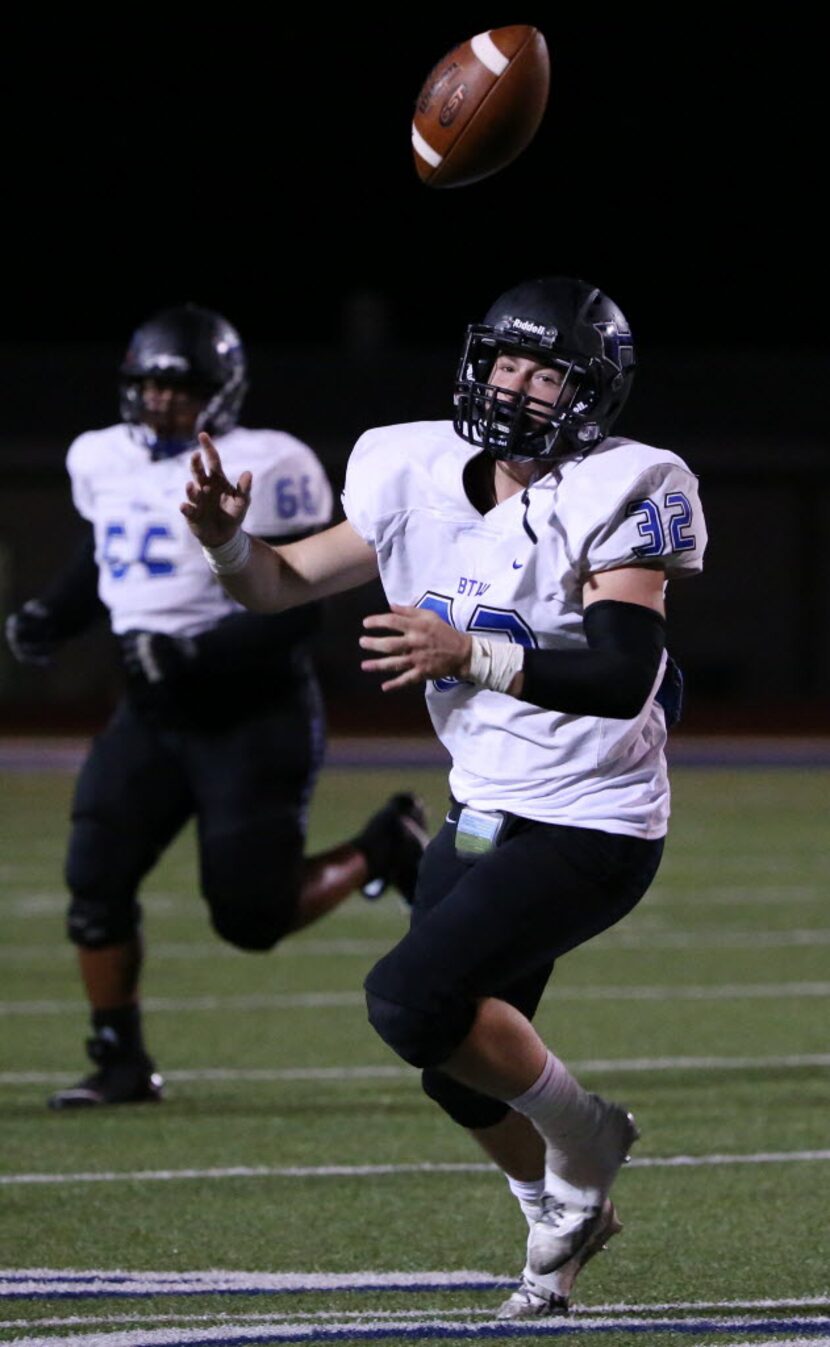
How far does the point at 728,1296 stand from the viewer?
364 centimetres

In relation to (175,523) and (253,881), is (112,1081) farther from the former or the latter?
(175,523)

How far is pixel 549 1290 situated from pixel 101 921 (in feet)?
7.18

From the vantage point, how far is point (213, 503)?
3721mm

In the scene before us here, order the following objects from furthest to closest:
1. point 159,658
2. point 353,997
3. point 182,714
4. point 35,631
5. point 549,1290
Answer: point 353,997, point 35,631, point 182,714, point 159,658, point 549,1290

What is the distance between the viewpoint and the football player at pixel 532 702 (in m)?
3.45

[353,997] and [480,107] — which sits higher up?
[480,107]

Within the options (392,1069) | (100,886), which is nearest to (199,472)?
(100,886)

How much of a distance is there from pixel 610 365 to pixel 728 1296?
1501 mm

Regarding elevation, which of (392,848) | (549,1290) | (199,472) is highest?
(199,472)

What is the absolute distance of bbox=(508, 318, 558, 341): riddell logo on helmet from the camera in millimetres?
3627

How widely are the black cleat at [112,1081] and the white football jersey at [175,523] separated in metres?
1.01

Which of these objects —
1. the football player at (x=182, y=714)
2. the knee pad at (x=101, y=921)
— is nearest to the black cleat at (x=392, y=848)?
the football player at (x=182, y=714)

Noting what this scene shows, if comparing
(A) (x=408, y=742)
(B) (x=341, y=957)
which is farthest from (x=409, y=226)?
(B) (x=341, y=957)

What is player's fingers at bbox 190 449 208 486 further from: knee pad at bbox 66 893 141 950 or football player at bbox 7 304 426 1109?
knee pad at bbox 66 893 141 950
